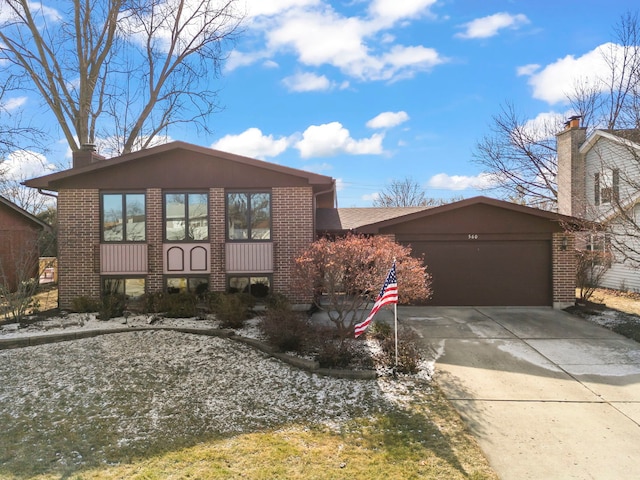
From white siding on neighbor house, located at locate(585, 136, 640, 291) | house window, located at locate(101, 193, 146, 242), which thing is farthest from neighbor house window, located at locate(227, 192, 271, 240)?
white siding on neighbor house, located at locate(585, 136, 640, 291)

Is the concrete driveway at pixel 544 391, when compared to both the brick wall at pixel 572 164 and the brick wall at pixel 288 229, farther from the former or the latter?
the brick wall at pixel 572 164

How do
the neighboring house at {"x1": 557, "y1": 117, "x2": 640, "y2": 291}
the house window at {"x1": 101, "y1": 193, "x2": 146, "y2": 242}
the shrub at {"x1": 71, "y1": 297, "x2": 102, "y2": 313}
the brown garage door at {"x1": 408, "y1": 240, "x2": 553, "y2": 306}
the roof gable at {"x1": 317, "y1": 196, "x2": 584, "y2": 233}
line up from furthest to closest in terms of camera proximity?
the neighboring house at {"x1": 557, "y1": 117, "x2": 640, "y2": 291} < the brown garage door at {"x1": 408, "y1": 240, "x2": 553, "y2": 306} < the roof gable at {"x1": 317, "y1": 196, "x2": 584, "y2": 233} < the house window at {"x1": 101, "y1": 193, "x2": 146, "y2": 242} < the shrub at {"x1": 71, "y1": 297, "x2": 102, "y2": 313}

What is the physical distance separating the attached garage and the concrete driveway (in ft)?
6.42

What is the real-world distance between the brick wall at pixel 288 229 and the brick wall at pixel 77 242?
4.65 meters

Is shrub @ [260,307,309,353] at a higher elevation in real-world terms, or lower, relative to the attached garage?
lower

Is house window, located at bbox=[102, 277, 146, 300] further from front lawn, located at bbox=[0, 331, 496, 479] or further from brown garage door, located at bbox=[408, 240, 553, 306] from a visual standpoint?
brown garage door, located at bbox=[408, 240, 553, 306]

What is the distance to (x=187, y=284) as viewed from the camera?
10.7m

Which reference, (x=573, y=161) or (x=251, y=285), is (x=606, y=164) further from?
(x=251, y=285)

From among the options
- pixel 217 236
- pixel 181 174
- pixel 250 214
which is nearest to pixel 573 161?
pixel 250 214

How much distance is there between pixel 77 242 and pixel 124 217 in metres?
1.35

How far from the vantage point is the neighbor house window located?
34.9 feet

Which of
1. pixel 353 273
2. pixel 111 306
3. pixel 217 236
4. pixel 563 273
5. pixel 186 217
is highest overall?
pixel 186 217

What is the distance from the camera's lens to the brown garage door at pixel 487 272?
11.8 m

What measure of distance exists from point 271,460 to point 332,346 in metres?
2.79
